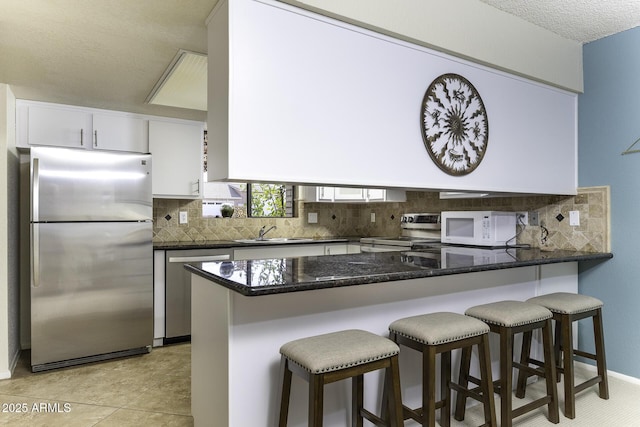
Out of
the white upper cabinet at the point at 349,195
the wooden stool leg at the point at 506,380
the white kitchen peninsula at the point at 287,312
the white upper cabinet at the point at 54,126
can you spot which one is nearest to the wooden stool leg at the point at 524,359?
the white kitchen peninsula at the point at 287,312

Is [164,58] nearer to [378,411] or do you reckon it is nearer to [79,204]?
[79,204]

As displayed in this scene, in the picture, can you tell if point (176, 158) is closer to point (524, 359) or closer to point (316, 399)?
point (316, 399)

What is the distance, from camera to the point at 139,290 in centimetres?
342

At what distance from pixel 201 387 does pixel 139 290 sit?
1.70 meters

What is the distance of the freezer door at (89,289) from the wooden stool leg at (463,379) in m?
2.54

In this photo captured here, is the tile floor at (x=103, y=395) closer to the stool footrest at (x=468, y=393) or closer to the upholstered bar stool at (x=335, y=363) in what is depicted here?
the upholstered bar stool at (x=335, y=363)

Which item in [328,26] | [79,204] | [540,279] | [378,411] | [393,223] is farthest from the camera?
[393,223]

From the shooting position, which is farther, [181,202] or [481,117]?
[181,202]

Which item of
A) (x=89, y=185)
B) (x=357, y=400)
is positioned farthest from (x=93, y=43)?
(x=357, y=400)

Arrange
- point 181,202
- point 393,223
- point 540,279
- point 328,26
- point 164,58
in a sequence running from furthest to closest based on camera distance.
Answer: point 393,223 → point 181,202 → point 540,279 → point 164,58 → point 328,26

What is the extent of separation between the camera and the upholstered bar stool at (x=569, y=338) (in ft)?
7.68

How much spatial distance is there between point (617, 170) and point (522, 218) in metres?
0.74

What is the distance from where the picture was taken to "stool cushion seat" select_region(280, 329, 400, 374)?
1.49 metres

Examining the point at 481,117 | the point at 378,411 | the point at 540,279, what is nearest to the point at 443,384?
the point at 378,411
